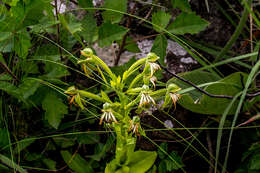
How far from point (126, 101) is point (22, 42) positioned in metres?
0.51

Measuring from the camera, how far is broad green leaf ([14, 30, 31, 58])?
1.19 meters

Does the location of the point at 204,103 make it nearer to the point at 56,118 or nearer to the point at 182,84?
the point at 182,84

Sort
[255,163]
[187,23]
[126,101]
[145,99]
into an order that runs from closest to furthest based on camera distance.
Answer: [145,99] < [126,101] < [255,163] < [187,23]

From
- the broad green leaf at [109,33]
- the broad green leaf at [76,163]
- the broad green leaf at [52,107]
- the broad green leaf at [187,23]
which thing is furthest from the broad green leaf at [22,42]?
the broad green leaf at [187,23]

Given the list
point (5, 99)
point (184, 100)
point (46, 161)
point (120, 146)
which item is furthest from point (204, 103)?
point (5, 99)

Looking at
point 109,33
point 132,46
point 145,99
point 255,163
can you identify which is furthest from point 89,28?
point 255,163

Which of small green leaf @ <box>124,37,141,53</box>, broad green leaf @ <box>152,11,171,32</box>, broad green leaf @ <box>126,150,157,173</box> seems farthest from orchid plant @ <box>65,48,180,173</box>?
small green leaf @ <box>124,37,141,53</box>

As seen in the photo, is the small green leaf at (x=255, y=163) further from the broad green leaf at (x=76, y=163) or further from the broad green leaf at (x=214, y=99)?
the broad green leaf at (x=76, y=163)

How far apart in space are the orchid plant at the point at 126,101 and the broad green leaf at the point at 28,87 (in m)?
0.30

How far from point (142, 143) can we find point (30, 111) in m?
0.68

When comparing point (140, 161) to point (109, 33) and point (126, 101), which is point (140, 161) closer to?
point (126, 101)

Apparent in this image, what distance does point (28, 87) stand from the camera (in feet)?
4.27

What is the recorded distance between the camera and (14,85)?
1.34 meters

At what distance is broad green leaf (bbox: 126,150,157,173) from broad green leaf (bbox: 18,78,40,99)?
1.75 feet
